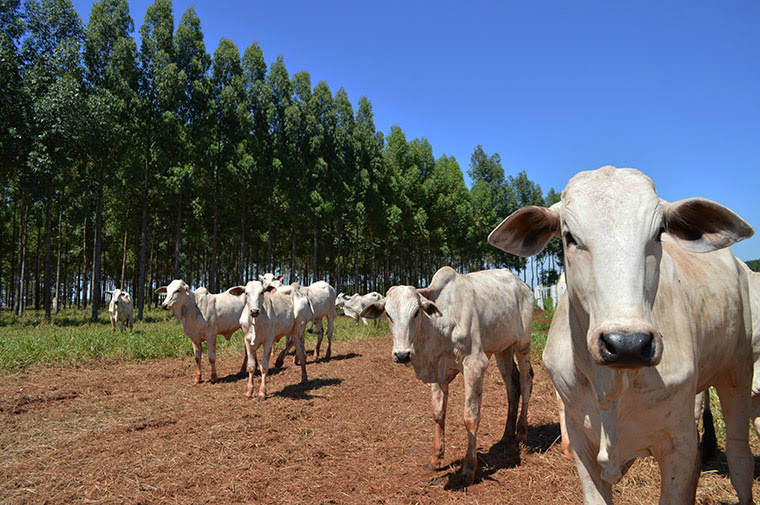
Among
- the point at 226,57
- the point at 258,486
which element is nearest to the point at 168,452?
the point at 258,486

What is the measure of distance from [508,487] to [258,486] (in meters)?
2.75

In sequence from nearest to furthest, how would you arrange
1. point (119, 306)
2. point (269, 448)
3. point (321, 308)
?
1. point (269, 448)
2. point (321, 308)
3. point (119, 306)

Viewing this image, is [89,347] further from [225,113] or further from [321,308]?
[225,113]

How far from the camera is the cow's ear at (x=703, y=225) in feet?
7.02

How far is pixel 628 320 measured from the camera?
69.7 inches

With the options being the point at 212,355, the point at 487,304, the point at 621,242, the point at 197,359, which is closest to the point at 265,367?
the point at 212,355

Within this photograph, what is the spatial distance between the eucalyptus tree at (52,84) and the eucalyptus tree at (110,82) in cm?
85

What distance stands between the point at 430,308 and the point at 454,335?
526 mm


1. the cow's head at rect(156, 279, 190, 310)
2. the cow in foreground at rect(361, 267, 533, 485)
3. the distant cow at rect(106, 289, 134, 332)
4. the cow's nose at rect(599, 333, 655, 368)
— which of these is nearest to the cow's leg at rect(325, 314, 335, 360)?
the cow's head at rect(156, 279, 190, 310)

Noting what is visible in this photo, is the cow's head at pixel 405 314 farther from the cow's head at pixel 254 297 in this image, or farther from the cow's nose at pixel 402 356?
the cow's head at pixel 254 297

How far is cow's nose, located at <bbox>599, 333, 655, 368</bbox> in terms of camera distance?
1703 millimetres

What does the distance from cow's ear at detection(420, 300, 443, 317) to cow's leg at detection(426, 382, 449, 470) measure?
915 millimetres

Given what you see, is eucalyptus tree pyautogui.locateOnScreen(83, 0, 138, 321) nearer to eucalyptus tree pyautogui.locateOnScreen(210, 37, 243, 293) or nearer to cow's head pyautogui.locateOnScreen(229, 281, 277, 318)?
eucalyptus tree pyautogui.locateOnScreen(210, 37, 243, 293)

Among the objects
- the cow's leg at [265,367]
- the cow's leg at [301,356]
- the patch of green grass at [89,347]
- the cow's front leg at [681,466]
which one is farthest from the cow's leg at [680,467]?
the patch of green grass at [89,347]
